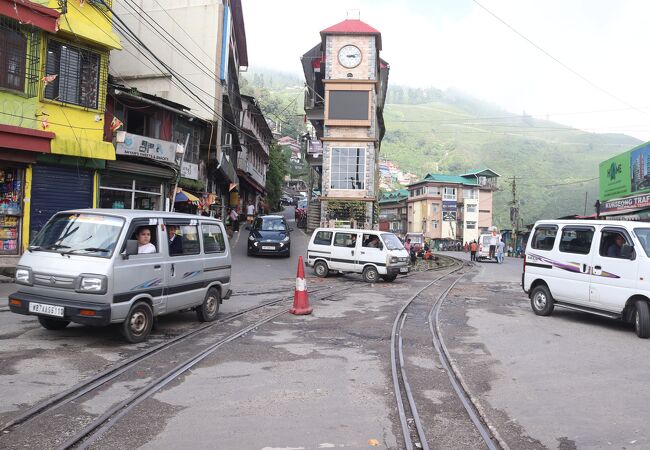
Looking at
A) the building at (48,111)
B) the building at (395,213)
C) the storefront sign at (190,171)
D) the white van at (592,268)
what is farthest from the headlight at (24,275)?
the building at (395,213)

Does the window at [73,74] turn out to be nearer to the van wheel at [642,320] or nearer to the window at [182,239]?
the window at [182,239]

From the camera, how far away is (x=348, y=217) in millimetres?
37406

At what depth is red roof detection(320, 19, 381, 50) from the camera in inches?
1476

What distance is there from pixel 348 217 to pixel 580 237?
1071 inches

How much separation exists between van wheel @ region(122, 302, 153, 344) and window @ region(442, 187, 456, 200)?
237ft

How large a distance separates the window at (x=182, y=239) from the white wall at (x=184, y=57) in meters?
19.2

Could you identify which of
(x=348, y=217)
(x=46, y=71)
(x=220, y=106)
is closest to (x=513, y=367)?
(x=46, y=71)

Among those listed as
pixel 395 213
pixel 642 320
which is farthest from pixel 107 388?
pixel 395 213

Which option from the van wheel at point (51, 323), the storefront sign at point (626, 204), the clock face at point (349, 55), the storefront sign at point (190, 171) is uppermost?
the clock face at point (349, 55)

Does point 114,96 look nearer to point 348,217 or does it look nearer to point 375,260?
point 375,260

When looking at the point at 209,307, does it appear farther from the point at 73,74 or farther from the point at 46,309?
the point at 73,74

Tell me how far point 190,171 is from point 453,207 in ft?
193

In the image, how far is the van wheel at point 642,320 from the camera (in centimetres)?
881

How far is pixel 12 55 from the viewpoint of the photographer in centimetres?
1426
